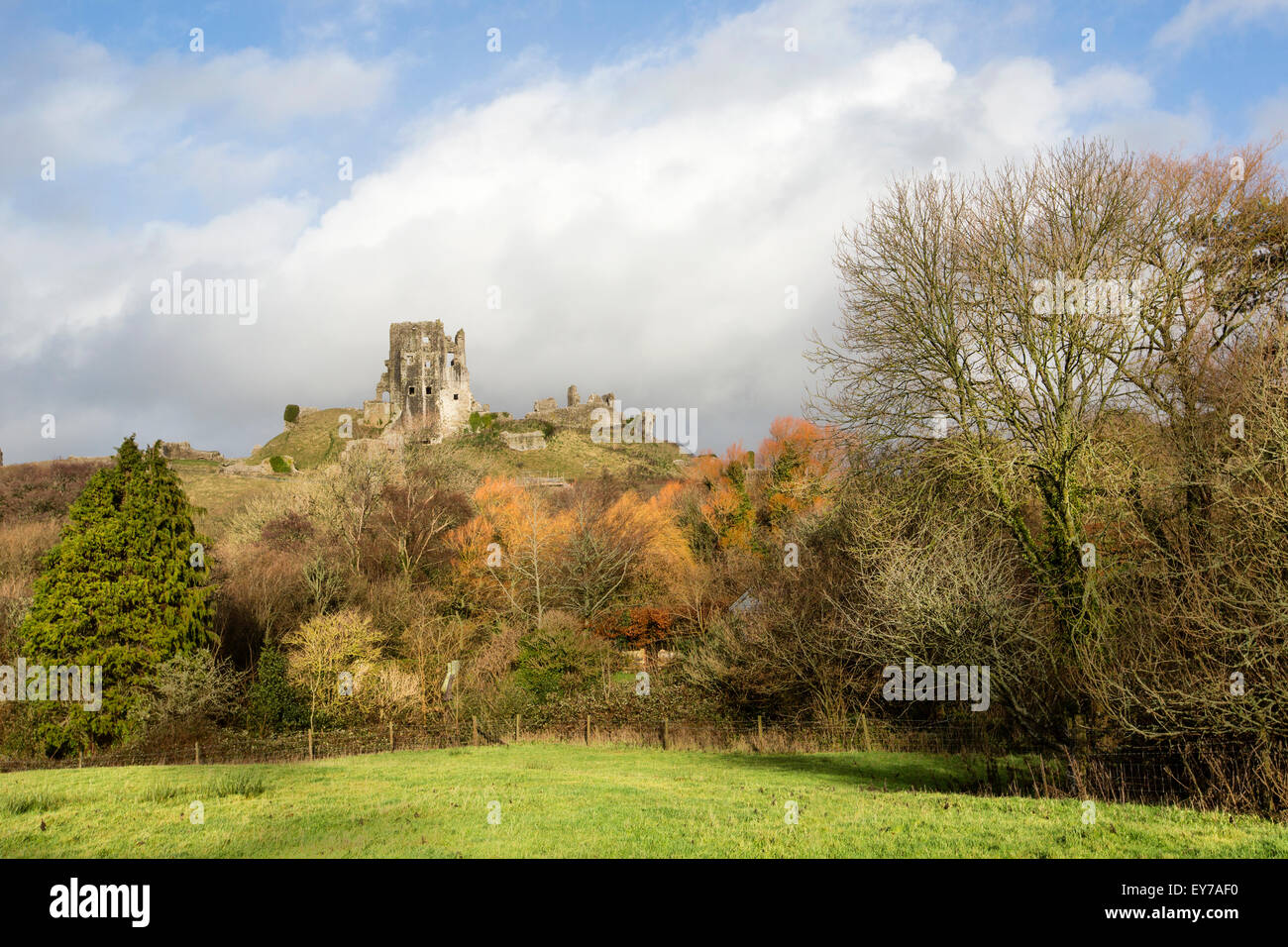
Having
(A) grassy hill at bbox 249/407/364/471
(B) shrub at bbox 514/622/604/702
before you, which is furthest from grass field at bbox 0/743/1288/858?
(A) grassy hill at bbox 249/407/364/471

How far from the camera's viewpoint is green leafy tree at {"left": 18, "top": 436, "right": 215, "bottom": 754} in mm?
24219

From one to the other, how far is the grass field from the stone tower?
66.6 m

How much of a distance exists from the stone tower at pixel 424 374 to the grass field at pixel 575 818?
66.6m

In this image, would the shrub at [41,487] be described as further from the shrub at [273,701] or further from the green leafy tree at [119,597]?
the shrub at [273,701]

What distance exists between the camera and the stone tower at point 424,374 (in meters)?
83.0

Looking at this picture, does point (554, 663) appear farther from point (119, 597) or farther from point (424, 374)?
point (424, 374)

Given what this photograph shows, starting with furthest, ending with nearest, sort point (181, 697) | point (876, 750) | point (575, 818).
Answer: point (181, 697), point (876, 750), point (575, 818)

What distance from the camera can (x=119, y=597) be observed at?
83.0 feet

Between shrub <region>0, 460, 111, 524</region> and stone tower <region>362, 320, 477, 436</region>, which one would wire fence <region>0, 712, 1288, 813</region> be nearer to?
shrub <region>0, 460, 111, 524</region>

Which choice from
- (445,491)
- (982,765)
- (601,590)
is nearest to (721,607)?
(601,590)

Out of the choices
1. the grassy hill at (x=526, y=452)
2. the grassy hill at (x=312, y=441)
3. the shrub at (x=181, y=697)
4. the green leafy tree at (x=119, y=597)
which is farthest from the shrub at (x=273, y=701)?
the grassy hill at (x=312, y=441)

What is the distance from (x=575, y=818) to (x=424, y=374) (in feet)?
250

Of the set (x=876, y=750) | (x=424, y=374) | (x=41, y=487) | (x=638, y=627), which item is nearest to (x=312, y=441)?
(x=424, y=374)
